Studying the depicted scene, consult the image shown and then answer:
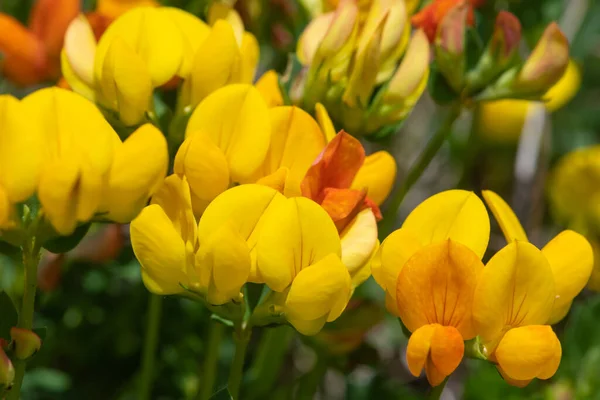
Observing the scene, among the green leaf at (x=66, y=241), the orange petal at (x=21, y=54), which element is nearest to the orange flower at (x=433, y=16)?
the green leaf at (x=66, y=241)

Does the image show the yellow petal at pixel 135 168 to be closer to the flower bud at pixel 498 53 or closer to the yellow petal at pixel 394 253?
the yellow petal at pixel 394 253

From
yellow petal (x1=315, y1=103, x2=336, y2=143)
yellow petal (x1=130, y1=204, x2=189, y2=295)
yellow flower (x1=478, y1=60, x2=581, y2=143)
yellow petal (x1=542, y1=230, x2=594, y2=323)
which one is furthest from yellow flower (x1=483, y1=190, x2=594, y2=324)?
yellow flower (x1=478, y1=60, x2=581, y2=143)

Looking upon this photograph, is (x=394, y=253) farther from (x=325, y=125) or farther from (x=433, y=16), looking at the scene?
(x=433, y=16)

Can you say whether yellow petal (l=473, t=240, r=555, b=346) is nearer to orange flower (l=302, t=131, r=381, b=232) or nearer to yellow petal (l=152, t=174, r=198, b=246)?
orange flower (l=302, t=131, r=381, b=232)

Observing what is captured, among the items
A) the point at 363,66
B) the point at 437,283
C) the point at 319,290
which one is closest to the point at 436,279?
the point at 437,283

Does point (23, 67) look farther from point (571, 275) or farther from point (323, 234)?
point (571, 275)

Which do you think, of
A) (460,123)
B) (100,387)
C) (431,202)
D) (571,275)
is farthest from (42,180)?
(460,123)
